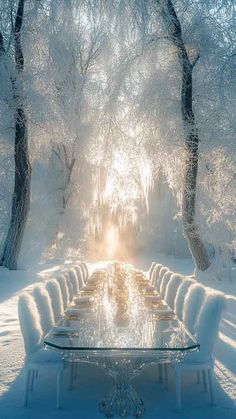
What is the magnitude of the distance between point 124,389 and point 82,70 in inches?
616

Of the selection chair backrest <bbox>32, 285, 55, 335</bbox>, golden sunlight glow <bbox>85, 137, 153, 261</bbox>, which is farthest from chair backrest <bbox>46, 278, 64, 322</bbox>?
golden sunlight glow <bbox>85, 137, 153, 261</bbox>

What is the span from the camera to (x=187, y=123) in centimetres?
1050

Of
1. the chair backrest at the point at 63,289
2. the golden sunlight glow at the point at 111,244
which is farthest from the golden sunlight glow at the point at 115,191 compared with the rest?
the chair backrest at the point at 63,289

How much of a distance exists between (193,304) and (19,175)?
7.86m

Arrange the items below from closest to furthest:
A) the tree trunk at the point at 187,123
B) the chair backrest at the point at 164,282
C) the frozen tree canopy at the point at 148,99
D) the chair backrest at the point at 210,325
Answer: the chair backrest at the point at 210,325
the chair backrest at the point at 164,282
the frozen tree canopy at the point at 148,99
the tree trunk at the point at 187,123

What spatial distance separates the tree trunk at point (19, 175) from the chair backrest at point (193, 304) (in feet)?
24.8

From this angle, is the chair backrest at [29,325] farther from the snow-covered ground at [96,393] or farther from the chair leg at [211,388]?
the chair leg at [211,388]

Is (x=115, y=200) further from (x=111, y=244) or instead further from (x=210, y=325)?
(x=210, y=325)

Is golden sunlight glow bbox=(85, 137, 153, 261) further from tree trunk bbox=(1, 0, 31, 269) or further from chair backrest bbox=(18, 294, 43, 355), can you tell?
chair backrest bbox=(18, 294, 43, 355)

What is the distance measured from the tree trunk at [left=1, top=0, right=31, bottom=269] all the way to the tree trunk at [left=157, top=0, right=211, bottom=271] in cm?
356

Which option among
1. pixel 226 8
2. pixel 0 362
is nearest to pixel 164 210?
pixel 226 8

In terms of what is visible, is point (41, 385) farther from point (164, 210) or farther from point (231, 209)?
point (164, 210)

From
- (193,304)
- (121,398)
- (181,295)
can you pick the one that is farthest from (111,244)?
(121,398)

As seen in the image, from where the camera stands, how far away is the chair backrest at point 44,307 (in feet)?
13.3
